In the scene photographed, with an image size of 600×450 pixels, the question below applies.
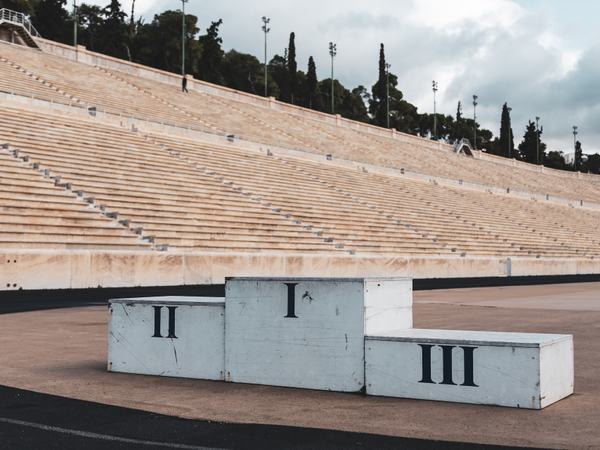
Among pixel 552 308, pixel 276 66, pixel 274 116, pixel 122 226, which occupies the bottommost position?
pixel 552 308

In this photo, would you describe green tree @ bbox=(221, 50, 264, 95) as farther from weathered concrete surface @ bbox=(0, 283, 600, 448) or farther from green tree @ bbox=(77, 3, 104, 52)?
weathered concrete surface @ bbox=(0, 283, 600, 448)

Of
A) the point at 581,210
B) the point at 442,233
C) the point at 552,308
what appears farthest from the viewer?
the point at 581,210

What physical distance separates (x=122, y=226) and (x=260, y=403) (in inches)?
552

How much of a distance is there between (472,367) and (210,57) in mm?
69052

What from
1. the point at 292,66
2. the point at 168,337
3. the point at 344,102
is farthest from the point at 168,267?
the point at 344,102

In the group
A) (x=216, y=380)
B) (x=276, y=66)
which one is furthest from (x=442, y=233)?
(x=276, y=66)

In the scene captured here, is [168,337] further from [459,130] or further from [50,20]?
[459,130]

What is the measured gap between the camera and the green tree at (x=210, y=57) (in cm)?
7112

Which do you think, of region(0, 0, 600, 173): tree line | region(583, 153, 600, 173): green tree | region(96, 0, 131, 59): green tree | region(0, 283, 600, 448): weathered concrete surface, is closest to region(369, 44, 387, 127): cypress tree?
region(0, 0, 600, 173): tree line

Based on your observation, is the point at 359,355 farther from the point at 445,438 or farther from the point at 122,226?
the point at 122,226

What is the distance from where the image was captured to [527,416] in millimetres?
5273

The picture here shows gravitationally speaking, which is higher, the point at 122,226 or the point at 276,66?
the point at 276,66

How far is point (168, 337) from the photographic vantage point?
6.87 metres

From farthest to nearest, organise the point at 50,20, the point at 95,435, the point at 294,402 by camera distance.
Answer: the point at 50,20, the point at 294,402, the point at 95,435
